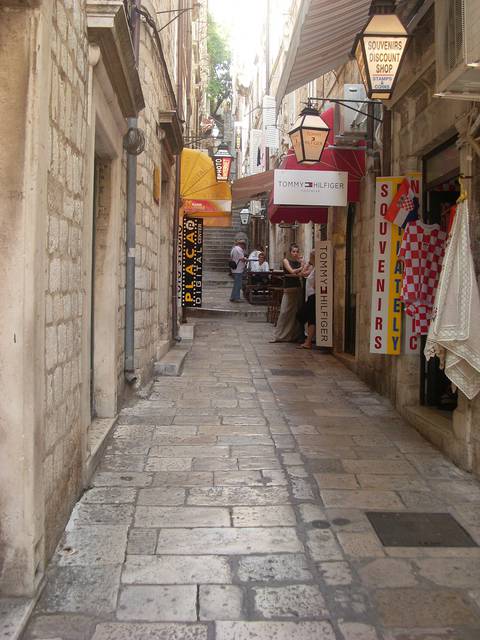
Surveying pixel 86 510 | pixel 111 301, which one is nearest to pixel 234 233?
pixel 111 301

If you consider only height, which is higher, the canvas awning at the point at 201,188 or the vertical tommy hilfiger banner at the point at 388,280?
the canvas awning at the point at 201,188

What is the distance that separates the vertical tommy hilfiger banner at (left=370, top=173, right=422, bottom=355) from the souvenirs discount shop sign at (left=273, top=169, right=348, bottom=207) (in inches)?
84.3

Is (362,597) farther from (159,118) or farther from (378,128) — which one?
(159,118)

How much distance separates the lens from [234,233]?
3034 cm

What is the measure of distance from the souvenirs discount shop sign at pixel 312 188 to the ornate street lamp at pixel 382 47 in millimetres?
2784

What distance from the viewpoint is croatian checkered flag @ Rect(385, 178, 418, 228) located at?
638cm

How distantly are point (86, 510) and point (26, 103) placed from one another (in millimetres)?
2322

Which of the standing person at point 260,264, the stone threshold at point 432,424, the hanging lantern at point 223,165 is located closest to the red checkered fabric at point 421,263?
the stone threshold at point 432,424

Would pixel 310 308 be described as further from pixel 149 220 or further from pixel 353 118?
pixel 149 220

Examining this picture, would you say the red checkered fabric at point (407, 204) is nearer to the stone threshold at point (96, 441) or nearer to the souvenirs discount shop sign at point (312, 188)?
the souvenirs discount shop sign at point (312, 188)

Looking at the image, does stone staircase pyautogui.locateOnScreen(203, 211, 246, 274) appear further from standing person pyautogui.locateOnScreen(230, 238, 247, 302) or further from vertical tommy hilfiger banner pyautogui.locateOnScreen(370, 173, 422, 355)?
vertical tommy hilfiger banner pyautogui.locateOnScreen(370, 173, 422, 355)

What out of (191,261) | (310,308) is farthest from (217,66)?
(310,308)

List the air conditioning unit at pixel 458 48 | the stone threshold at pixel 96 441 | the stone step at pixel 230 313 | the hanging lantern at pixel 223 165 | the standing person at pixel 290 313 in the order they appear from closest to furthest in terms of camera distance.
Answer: the air conditioning unit at pixel 458 48 → the stone threshold at pixel 96 441 → the standing person at pixel 290 313 → the hanging lantern at pixel 223 165 → the stone step at pixel 230 313

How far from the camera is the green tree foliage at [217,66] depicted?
43844 millimetres
